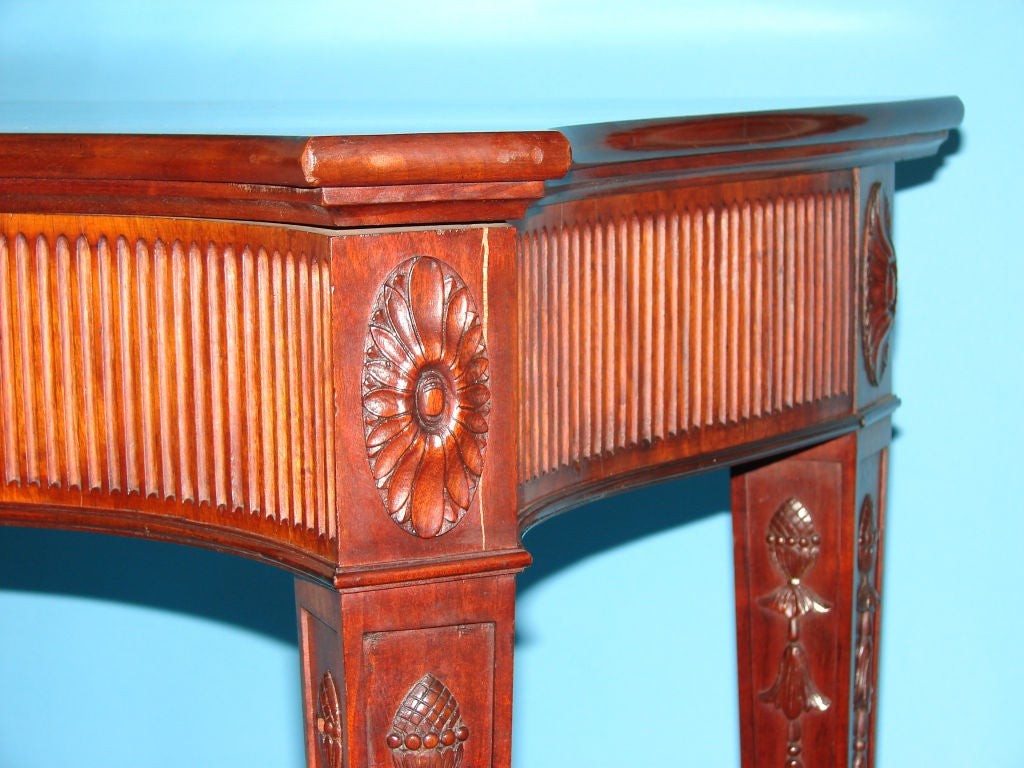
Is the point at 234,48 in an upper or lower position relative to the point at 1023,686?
upper

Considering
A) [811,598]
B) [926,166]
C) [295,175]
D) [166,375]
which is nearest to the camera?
[295,175]

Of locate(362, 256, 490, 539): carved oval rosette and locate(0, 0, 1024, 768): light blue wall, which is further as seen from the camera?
locate(0, 0, 1024, 768): light blue wall

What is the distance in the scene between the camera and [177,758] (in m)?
1.54

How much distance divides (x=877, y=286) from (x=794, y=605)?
0.24m

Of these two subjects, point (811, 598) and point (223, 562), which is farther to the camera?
point (223, 562)

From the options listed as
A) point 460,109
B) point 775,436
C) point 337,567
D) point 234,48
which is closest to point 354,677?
point 337,567

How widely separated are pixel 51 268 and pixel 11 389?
61 millimetres

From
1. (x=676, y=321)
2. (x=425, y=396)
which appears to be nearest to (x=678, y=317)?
(x=676, y=321)

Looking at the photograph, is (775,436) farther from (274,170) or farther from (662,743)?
(662,743)

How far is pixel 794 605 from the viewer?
1.15 m

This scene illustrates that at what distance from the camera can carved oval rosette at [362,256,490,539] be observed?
2.16ft

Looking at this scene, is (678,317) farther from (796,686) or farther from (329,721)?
(796,686)

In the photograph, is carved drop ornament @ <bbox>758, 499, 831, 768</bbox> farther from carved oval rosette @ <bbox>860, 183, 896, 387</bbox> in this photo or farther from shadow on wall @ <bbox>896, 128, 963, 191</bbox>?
shadow on wall @ <bbox>896, 128, 963, 191</bbox>

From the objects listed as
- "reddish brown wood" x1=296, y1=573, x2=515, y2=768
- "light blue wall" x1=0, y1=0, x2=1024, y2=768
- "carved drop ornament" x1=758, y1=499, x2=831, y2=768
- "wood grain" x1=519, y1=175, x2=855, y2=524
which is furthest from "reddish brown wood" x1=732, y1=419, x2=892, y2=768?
"reddish brown wood" x1=296, y1=573, x2=515, y2=768
